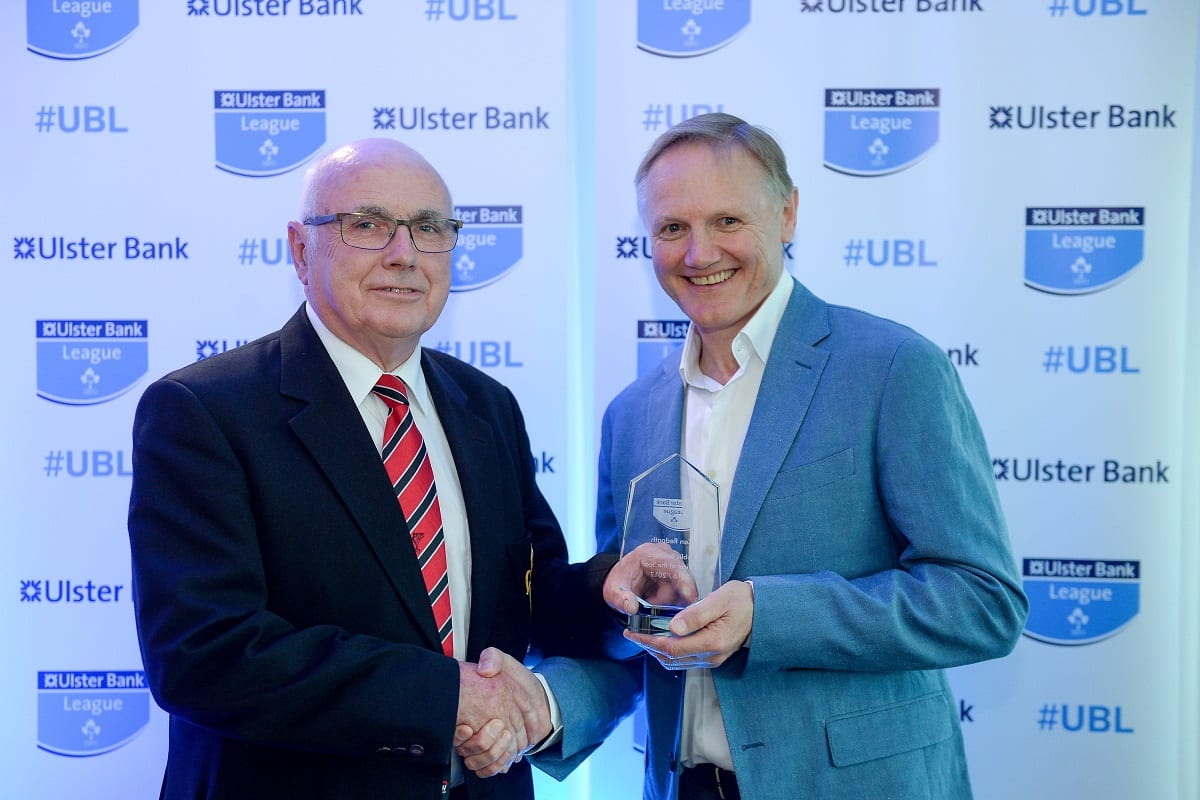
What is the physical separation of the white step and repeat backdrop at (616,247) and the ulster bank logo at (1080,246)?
0.01 metres

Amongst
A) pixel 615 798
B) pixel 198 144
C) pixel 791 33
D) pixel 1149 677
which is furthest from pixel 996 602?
pixel 198 144

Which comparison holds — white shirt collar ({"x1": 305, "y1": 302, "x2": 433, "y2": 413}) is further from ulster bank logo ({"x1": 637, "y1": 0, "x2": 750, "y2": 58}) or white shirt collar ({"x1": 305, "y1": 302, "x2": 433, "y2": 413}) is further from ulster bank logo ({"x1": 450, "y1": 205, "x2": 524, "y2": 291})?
ulster bank logo ({"x1": 637, "y1": 0, "x2": 750, "y2": 58})

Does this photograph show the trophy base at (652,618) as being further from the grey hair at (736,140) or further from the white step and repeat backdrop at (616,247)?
the white step and repeat backdrop at (616,247)

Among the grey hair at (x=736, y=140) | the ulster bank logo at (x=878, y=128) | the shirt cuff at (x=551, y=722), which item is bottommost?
the shirt cuff at (x=551, y=722)

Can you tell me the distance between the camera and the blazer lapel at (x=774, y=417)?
210cm

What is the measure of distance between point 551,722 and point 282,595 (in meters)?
0.69

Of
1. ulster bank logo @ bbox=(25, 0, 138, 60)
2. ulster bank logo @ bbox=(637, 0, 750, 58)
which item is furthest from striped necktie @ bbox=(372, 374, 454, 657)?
ulster bank logo @ bbox=(25, 0, 138, 60)

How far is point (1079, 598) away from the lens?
10.4 feet

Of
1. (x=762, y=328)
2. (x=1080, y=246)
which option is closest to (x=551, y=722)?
(x=762, y=328)

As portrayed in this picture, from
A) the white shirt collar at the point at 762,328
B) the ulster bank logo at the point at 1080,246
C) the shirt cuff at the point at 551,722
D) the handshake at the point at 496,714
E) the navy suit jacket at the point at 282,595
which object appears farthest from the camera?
the ulster bank logo at the point at 1080,246

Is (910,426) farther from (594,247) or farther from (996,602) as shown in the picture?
(594,247)

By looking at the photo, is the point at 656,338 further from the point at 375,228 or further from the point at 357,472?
the point at 357,472

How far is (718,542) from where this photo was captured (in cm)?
203

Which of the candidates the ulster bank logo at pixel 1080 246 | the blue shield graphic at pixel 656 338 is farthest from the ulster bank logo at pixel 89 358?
the ulster bank logo at pixel 1080 246
